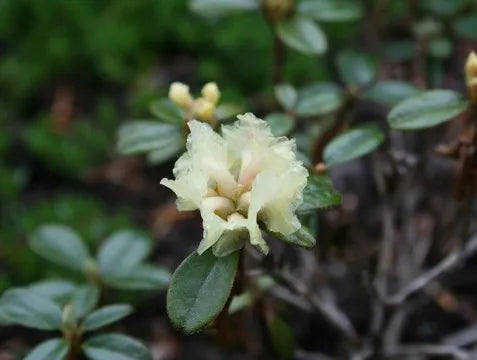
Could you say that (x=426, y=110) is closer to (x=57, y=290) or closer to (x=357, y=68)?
(x=357, y=68)

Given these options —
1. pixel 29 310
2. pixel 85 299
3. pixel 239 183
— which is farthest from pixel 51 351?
pixel 239 183

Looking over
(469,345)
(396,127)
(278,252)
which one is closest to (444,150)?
(396,127)

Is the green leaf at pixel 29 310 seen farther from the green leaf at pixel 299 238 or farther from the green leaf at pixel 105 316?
the green leaf at pixel 299 238

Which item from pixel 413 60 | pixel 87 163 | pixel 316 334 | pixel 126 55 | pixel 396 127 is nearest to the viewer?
pixel 396 127

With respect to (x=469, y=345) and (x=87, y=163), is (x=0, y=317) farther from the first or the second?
(x=87, y=163)

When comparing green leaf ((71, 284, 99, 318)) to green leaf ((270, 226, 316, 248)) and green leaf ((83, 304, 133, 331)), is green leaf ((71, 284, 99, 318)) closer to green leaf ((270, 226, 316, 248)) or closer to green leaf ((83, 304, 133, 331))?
green leaf ((83, 304, 133, 331))
